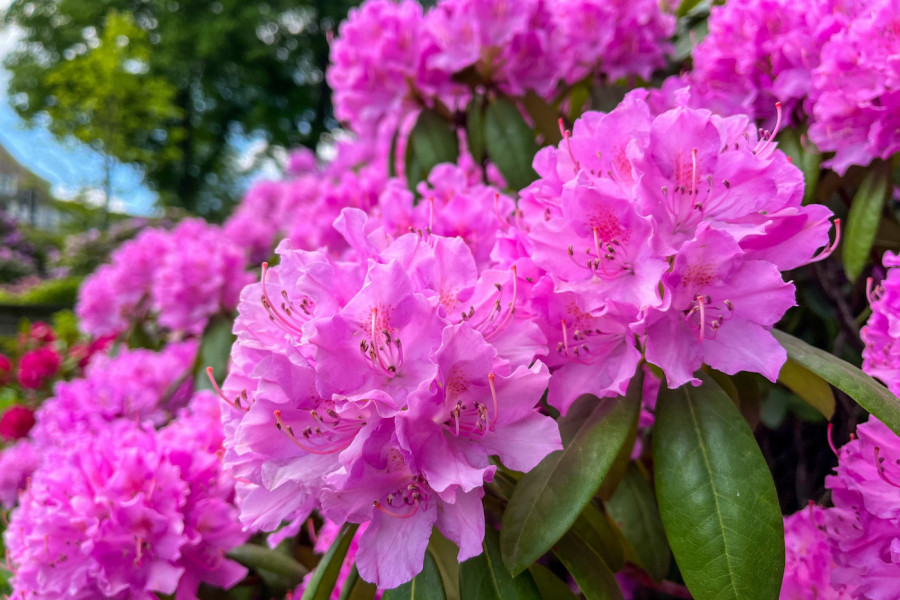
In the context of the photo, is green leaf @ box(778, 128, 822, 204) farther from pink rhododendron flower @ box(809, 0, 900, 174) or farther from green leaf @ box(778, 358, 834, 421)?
green leaf @ box(778, 358, 834, 421)

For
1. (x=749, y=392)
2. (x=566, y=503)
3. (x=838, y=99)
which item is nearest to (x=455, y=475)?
(x=566, y=503)

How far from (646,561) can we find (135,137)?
14.7 m

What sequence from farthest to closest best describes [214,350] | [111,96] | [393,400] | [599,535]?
[111,96] < [214,350] < [599,535] < [393,400]

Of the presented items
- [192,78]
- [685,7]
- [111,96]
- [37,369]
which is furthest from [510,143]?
[192,78]

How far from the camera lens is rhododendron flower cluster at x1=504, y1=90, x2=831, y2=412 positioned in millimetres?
566

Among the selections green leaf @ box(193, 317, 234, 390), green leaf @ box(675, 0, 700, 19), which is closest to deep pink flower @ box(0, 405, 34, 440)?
green leaf @ box(193, 317, 234, 390)

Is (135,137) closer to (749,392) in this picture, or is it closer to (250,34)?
(250,34)

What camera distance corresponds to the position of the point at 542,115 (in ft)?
4.39

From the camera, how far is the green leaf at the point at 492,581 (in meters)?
0.62

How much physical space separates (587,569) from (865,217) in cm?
63

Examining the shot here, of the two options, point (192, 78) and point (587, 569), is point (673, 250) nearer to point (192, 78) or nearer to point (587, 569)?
point (587, 569)

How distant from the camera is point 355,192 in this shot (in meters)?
1.46

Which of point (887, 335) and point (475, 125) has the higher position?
point (475, 125)

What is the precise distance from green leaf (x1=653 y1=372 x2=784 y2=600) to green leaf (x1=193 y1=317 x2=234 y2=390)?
3.44 feet
